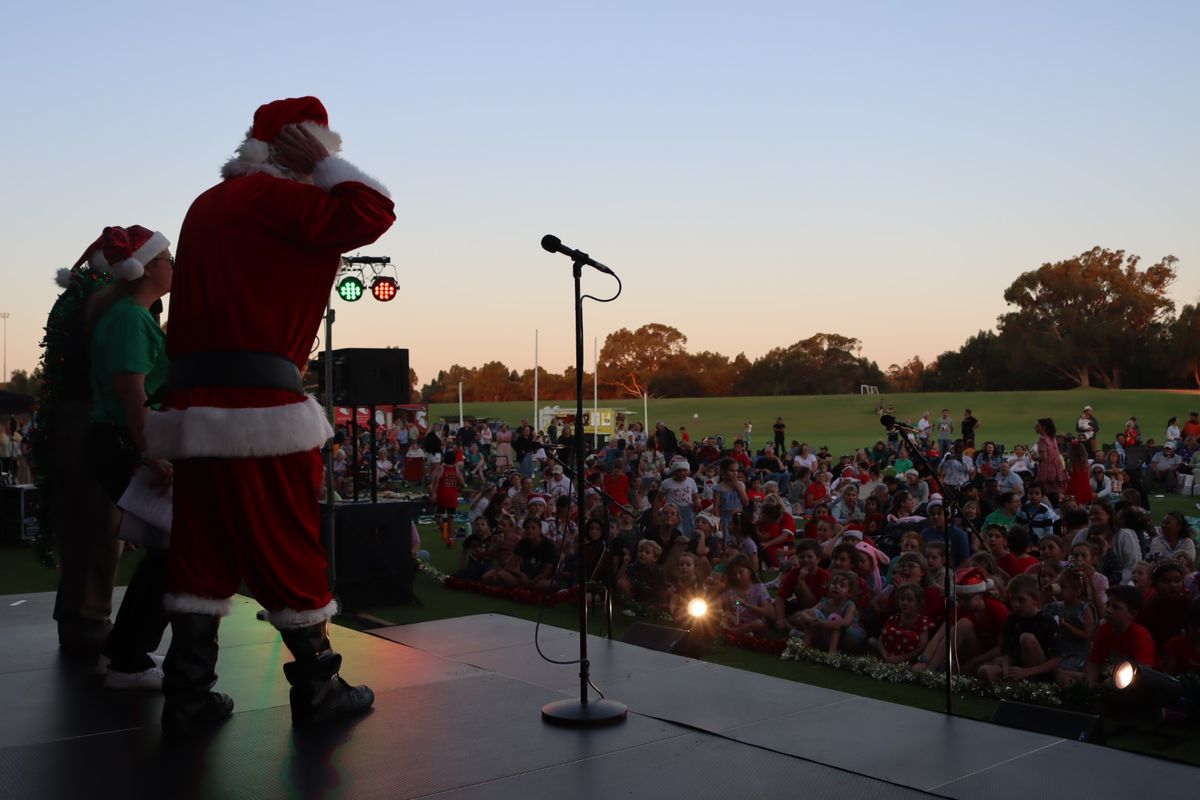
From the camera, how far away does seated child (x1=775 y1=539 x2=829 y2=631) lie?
23.0 ft

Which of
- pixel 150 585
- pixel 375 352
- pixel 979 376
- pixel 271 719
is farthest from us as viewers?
pixel 979 376

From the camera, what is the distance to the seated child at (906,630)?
5.96 metres

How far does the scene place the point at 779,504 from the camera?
9.91 m

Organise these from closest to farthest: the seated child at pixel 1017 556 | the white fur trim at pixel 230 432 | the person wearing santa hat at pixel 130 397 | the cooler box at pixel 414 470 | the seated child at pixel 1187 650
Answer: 1. the white fur trim at pixel 230 432
2. the person wearing santa hat at pixel 130 397
3. the seated child at pixel 1187 650
4. the seated child at pixel 1017 556
5. the cooler box at pixel 414 470

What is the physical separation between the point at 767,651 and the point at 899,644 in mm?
876

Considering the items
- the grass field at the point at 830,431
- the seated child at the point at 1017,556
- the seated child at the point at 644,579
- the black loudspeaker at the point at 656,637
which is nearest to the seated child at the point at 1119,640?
the grass field at the point at 830,431

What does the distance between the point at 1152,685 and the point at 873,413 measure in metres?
46.4

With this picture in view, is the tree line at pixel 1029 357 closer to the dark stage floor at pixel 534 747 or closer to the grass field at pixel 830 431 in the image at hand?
the grass field at pixel 830 431

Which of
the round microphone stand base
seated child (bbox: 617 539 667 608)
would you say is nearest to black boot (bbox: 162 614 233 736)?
the round microphone stand base

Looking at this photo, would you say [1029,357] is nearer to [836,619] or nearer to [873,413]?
[873,413]

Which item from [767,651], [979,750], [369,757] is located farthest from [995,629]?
[369,757]

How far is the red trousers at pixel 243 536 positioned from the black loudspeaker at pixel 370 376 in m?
3.94

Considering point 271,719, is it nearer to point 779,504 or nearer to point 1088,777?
point 1088,777

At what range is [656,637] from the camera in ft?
15.4
